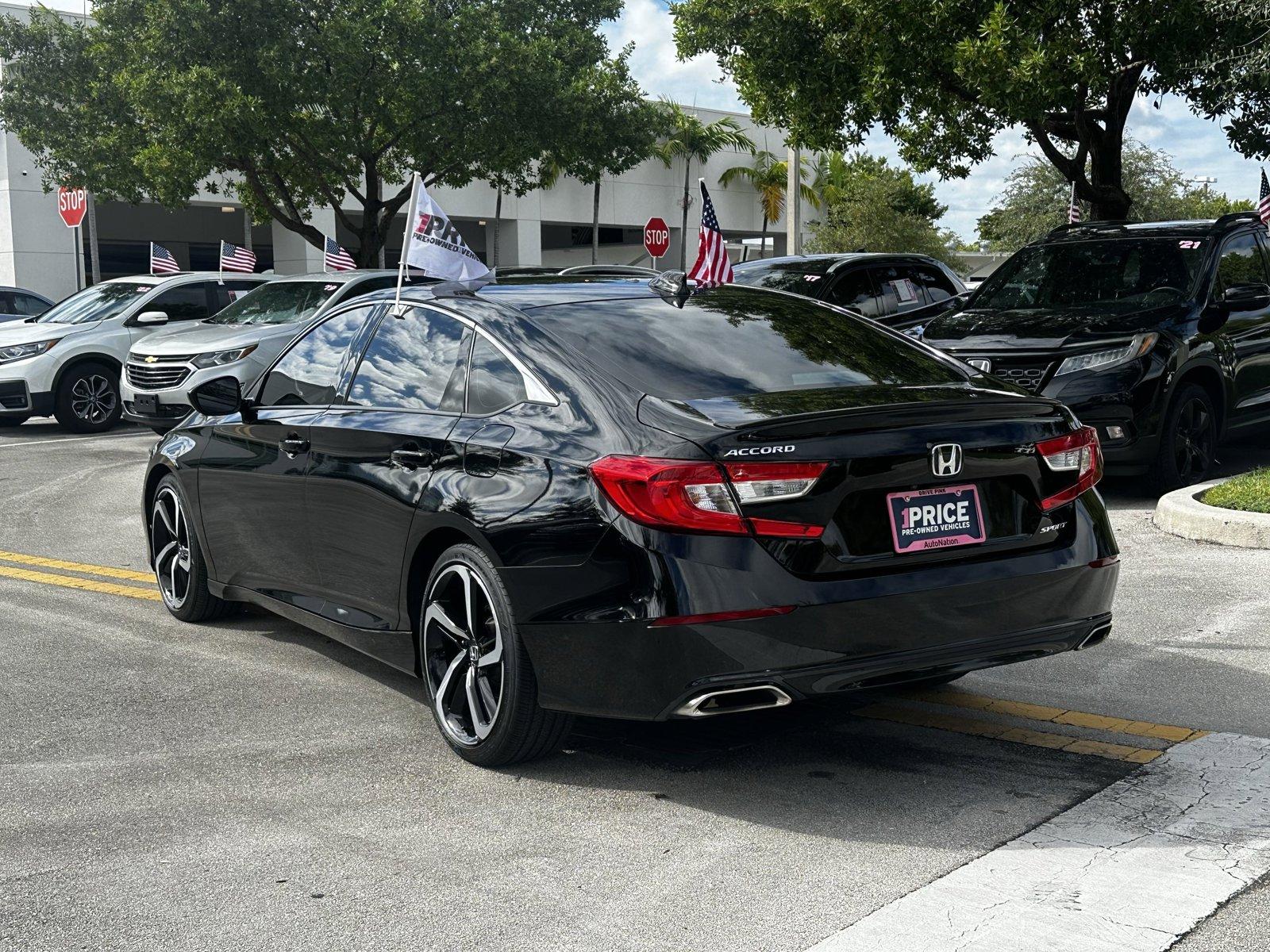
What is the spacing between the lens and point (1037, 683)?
5.87m

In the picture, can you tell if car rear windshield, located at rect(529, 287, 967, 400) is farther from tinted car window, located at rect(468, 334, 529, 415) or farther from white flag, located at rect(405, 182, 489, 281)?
white flag, located at rect(405, 182, 489, 281)

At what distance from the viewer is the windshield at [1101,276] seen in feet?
37.1

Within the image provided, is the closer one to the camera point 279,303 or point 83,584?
point 83,584

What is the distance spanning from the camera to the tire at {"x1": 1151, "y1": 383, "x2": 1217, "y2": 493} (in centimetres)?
1064

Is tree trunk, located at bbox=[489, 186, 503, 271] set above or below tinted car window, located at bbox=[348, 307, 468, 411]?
above

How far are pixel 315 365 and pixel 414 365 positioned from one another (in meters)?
0.84

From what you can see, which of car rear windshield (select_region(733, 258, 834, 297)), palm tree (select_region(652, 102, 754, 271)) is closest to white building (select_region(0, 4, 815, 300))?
palm tree (select_region(652, 102, 754, 271))

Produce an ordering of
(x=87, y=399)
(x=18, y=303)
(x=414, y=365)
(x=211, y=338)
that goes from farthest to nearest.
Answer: (x=18, y=303) < (x=87, y=399) < (x=211, y=338) < (x=414, y=365)

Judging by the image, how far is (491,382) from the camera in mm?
5090

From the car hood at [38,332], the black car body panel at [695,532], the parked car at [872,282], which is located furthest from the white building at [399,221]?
the black car body panel at [695,532]

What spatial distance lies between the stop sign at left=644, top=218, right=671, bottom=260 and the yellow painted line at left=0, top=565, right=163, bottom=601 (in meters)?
23.4

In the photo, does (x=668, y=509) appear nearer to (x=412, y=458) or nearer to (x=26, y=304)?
(x=412, y=458)

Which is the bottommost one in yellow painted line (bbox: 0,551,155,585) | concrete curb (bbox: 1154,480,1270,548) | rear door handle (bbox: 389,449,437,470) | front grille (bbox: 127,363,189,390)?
yellow painted line (bbox: 0,551,155,585)

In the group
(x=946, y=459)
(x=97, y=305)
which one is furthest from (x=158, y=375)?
(x=946, y=459)
